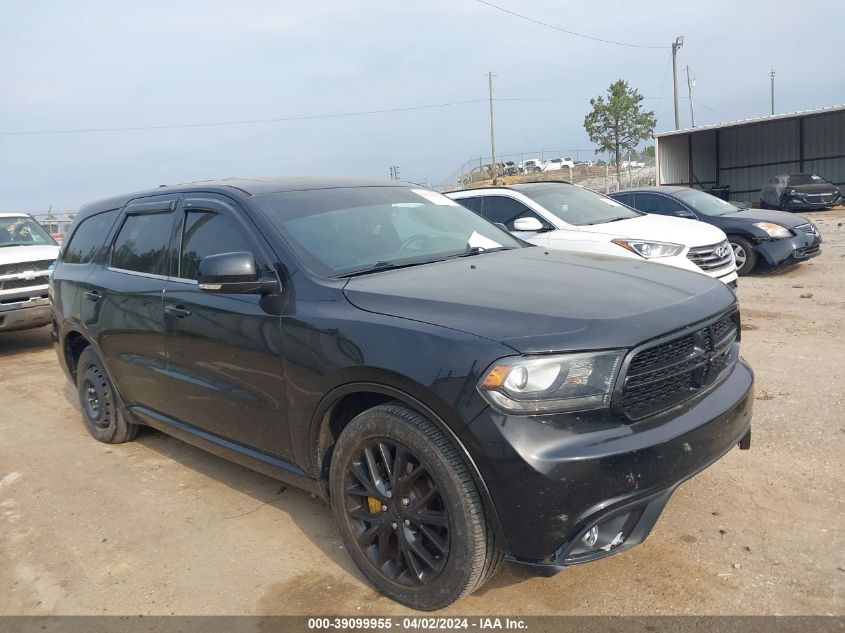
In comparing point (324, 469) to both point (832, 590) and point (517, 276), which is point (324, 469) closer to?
point (517, 276)

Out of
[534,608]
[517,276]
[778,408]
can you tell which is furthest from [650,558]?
[778,408]

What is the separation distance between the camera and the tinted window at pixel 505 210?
8.41 m

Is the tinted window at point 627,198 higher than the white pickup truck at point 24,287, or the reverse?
the tinted window at point 627,198

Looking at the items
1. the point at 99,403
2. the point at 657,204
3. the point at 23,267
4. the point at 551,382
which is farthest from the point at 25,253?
the point at 657,204

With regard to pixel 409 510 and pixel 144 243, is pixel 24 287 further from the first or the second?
pixel 409 510

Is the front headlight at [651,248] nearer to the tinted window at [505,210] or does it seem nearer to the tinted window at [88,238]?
the tinted window at [505,210]

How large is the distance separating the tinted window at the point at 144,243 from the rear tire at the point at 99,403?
0.79 meters

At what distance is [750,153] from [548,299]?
33088 mm

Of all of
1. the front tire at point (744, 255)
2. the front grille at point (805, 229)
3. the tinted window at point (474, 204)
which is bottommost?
the front tire at point (744, 255)

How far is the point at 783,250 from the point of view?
33.9 feet

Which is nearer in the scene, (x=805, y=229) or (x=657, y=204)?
(x=805, y=229)

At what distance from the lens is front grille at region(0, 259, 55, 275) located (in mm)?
8805

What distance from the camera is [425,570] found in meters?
2.77

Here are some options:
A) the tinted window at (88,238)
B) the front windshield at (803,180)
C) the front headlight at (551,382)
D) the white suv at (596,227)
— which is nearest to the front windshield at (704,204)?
the white suv at (596,227)
